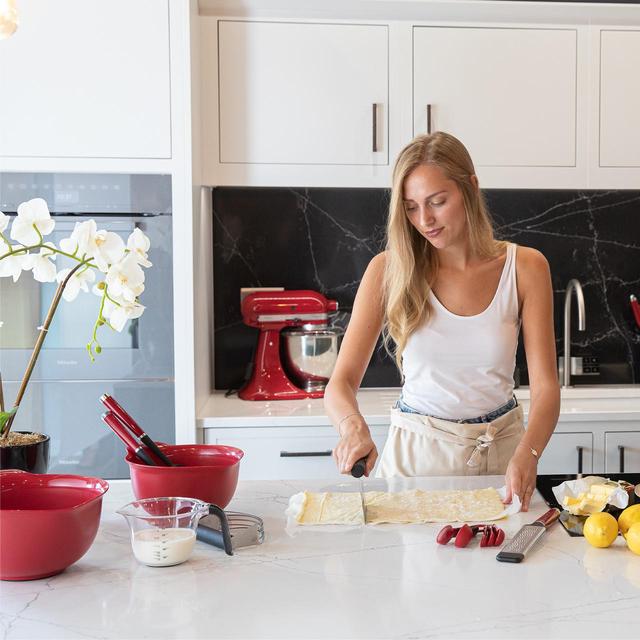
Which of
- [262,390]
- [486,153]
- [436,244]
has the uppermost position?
[486,153]

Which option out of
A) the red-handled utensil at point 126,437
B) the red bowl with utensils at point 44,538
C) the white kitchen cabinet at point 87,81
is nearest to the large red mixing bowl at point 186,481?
the red-handled utensil at point 126,437

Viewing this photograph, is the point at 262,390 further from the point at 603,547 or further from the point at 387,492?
the point at 603,547

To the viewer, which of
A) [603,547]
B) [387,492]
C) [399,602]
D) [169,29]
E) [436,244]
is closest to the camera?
[399,602]

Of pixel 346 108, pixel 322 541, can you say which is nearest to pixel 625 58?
pixel 346 108

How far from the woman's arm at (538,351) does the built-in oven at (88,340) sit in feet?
3.76

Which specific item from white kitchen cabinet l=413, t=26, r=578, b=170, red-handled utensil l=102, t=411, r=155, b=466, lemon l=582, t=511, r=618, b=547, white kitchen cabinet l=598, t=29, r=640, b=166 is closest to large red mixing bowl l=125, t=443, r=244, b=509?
red-handled utensil l=102, t=411, r=155, b=466

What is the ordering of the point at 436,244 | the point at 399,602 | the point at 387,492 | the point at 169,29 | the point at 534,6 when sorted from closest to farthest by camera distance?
the point at 399,602
the point at 387,492
the point at 436,244
the point at 169,29
the point at 534,6

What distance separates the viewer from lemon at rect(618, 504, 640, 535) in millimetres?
1365

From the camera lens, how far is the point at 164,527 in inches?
50.3

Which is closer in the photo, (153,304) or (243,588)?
(243,588)

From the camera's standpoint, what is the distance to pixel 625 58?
296cm

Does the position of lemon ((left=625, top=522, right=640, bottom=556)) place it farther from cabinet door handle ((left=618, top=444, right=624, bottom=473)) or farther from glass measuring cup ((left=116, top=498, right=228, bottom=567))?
cabinet door handle ((left=618, top=444, right=624, bottom=473))

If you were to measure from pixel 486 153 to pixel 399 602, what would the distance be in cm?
211

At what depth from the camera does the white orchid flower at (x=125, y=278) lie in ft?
4.38
